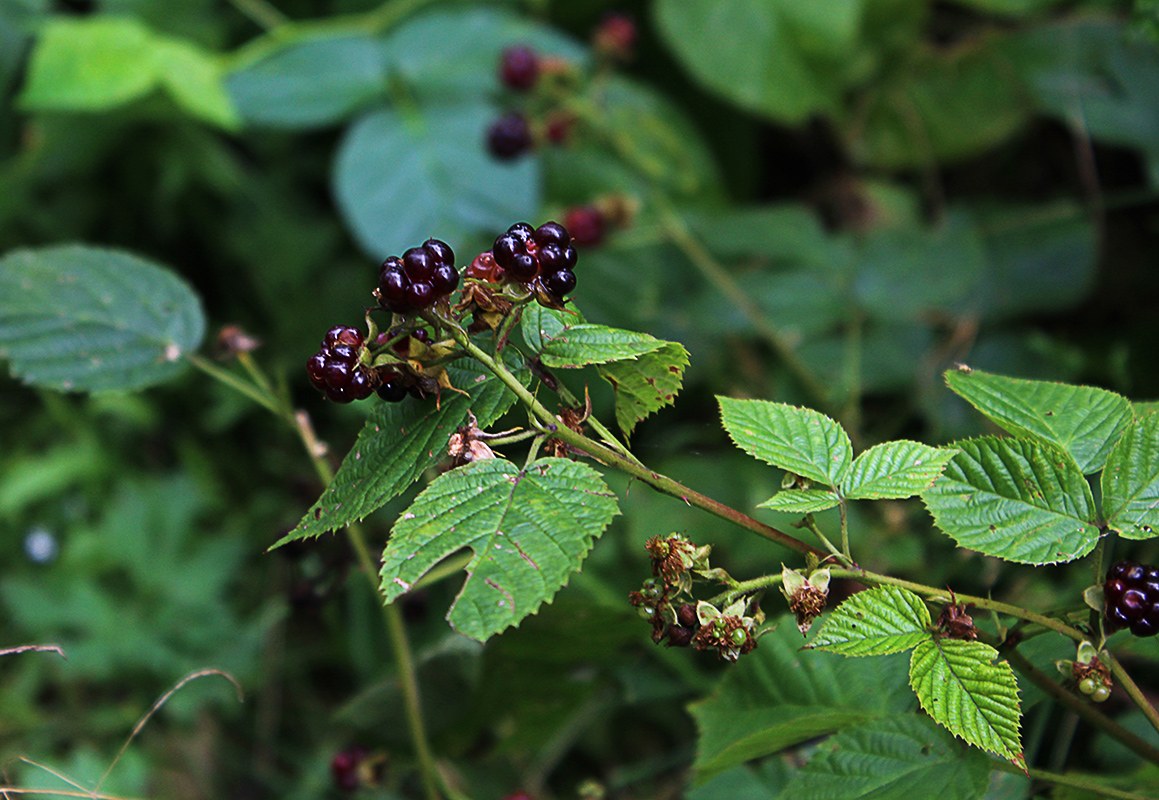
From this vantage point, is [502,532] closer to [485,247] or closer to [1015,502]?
[1015,502]

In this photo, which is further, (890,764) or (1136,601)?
(890,764)

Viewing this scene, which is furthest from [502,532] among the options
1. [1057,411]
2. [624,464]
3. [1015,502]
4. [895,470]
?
[1057,411]

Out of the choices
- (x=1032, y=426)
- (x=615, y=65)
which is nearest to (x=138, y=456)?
(x=615, y=65)

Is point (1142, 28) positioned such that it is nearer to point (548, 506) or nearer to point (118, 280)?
point (548, 506)

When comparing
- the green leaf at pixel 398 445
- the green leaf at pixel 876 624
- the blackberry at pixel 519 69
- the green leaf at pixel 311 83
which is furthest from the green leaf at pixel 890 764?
the green leaf at pixel 311 83

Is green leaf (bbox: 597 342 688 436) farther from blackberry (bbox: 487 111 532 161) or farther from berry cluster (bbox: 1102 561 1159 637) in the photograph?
blackberry (bbox: 487 111 532 161)

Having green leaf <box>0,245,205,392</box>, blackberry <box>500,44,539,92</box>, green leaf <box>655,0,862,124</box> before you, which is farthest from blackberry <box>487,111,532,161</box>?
green leaf <box>0,245,205,392</box>
